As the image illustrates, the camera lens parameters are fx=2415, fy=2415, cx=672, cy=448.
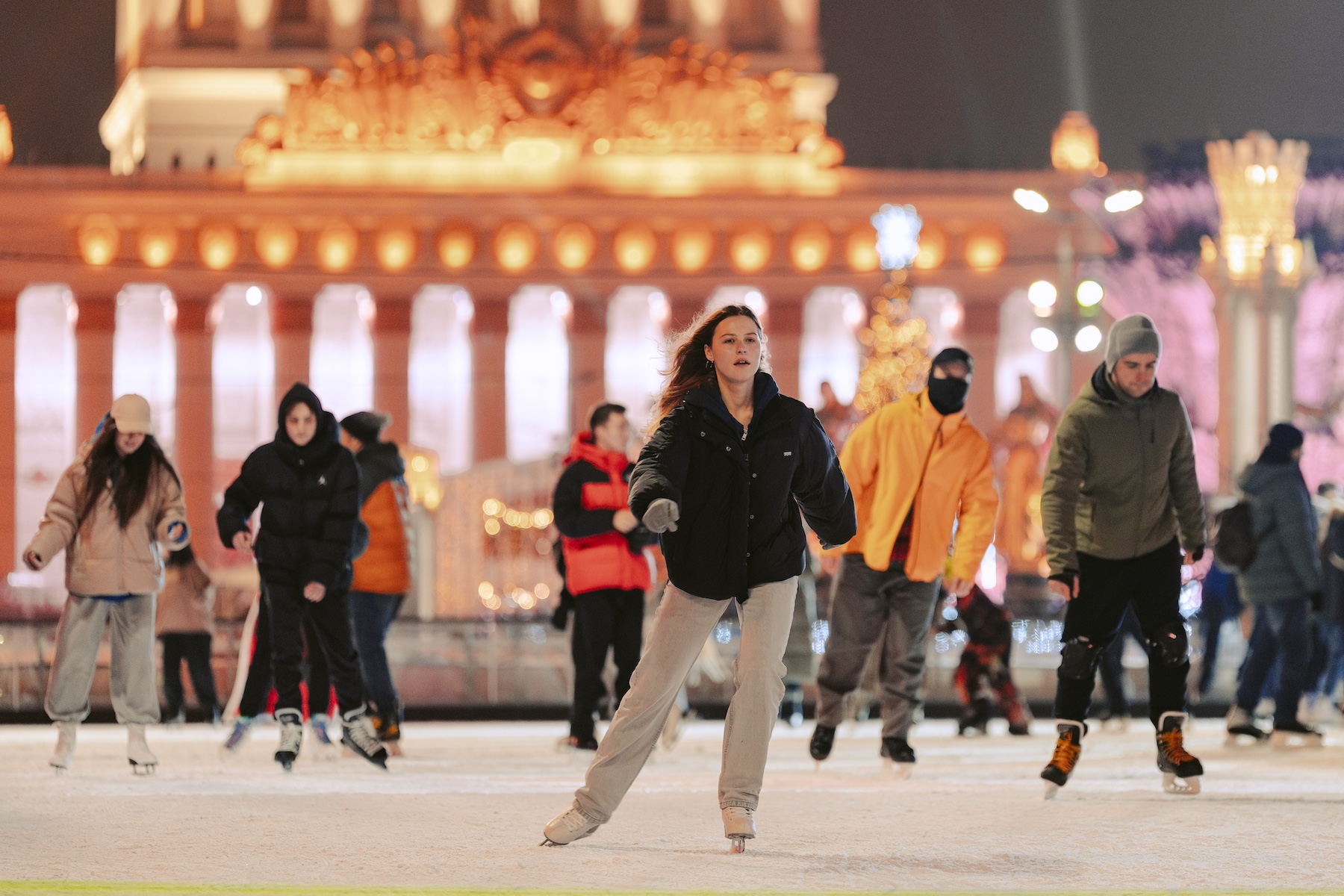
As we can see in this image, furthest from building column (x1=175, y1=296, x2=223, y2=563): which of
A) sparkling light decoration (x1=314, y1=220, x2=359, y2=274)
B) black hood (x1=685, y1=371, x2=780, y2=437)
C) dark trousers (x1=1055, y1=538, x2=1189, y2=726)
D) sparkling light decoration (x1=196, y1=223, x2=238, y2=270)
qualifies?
black hood (x1=685, y1=371, x2=780, y2=437)

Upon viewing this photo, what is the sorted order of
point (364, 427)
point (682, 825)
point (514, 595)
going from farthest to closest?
point (514, 595) < point (364, 427) < point (682, 825)

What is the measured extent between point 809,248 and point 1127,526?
150 feet

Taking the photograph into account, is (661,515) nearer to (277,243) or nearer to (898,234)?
(898,234)

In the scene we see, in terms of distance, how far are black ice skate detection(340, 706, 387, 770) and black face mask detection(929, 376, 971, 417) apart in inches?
113

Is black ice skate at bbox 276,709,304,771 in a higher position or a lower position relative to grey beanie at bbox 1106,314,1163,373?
lower

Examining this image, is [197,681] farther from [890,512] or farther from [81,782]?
[890,512]

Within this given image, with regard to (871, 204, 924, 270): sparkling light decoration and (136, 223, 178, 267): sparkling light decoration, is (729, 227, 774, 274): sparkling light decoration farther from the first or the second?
(871, 204, 924, 270): sparkling light decoration

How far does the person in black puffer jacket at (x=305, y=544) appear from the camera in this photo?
10.6 metres

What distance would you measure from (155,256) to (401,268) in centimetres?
550

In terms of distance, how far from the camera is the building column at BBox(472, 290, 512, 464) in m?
53.8

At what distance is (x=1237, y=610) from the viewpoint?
16734mm

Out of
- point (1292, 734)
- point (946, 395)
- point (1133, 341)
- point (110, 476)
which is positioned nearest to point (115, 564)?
point (110, 476)

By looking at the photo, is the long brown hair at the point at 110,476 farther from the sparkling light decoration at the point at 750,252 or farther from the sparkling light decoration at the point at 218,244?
the sparkling light decoration at the point at 218,244

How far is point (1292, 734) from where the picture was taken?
12695 millimetres
